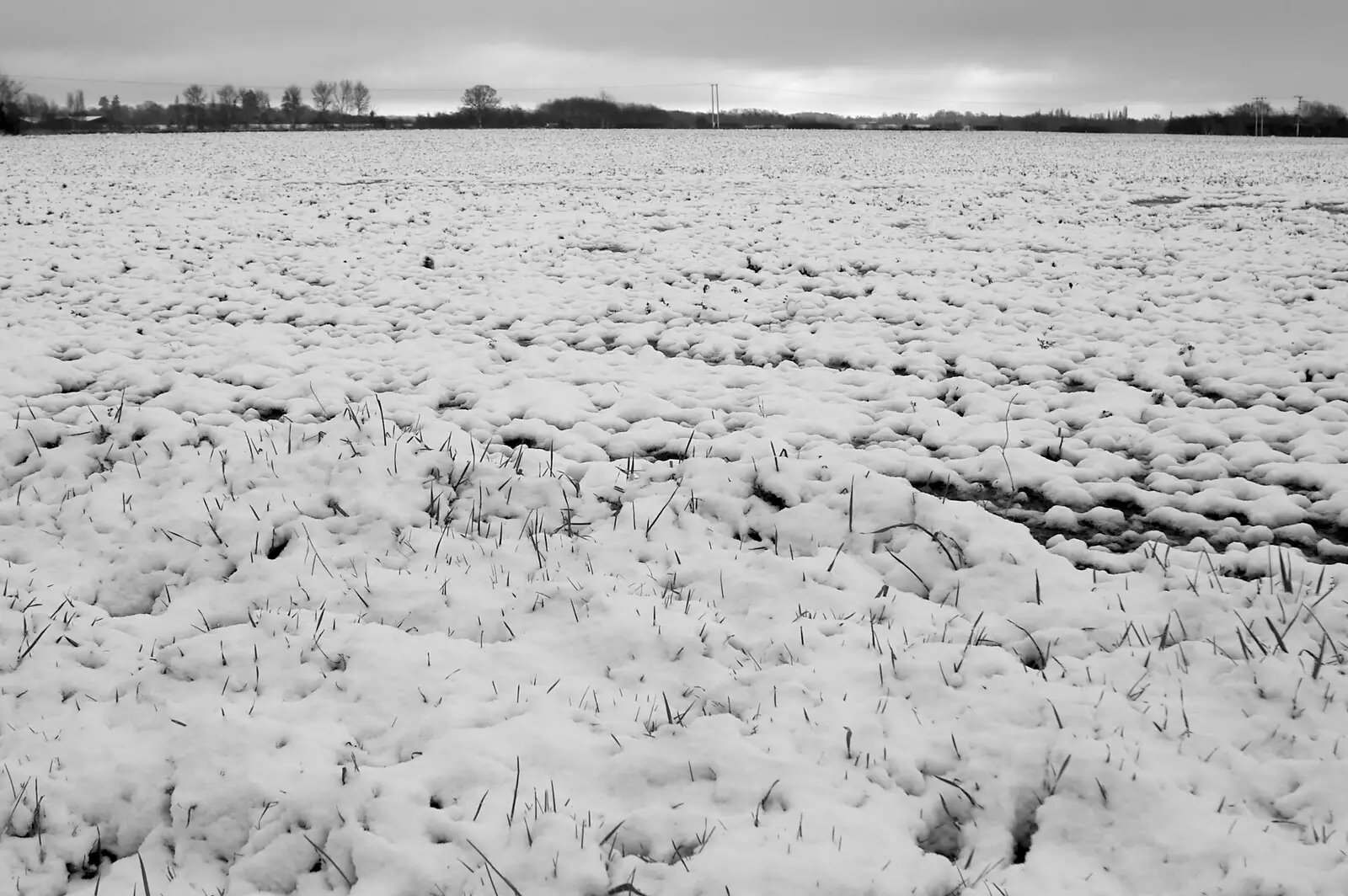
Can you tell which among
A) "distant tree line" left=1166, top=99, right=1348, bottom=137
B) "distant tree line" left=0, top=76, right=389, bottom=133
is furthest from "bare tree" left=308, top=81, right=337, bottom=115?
"distant tree line" left=1166, top=99, right=1348, bottom=137

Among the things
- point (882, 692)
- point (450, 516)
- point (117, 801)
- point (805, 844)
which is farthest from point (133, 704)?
point (882, 692)

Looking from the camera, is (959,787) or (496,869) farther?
(959,787)

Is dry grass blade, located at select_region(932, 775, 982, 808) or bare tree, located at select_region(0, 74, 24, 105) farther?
bare tree, located at select_region(0, 74, 24, 105)

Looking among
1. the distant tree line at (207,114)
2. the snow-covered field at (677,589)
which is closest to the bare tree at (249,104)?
the distant tree line at (207,114)

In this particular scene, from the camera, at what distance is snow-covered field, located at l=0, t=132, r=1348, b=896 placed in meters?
2.57

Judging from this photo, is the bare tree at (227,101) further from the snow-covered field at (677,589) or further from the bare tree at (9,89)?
the snow-covered field at (677,589)

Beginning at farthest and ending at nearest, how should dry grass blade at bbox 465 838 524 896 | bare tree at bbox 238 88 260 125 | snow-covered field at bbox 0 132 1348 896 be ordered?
1. bare tree at bbox 238 88 260 125
2. snow-covered field at bbox 0 132 1348 896
3. dry grass blade at bbox 465 838 524 896

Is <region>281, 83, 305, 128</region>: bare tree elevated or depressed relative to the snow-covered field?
elevated

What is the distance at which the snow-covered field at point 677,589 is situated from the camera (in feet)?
8.43

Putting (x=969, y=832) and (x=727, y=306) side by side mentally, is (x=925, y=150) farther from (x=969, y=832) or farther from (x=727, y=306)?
(x=969, y=832)

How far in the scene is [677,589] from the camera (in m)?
3.98

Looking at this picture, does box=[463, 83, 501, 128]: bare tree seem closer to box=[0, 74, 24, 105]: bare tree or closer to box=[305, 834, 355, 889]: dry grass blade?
box=[0, 74, 24, 105]: bare tree

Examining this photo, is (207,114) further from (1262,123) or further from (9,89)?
(1262,123)

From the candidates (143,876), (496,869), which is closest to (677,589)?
(496,869)
